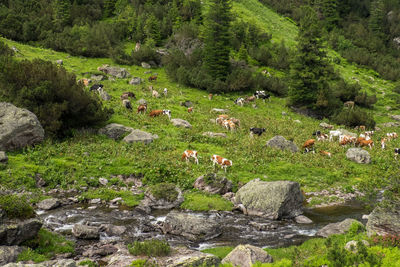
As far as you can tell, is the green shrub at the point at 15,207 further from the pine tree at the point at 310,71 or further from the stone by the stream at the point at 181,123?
the pine tree at the point at 310,71

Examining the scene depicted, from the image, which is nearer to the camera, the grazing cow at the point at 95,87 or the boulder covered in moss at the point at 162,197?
the boulder covered in moss at the point at 162,197

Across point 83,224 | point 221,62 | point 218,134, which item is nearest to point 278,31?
point 221,62

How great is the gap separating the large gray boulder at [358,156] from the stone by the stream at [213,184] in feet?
37.1

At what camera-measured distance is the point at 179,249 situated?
11.5m

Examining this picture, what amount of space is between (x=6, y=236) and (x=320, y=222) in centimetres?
1314

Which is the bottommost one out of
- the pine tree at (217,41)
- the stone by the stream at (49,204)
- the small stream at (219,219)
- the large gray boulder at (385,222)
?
the stone by the stream at (49,204)

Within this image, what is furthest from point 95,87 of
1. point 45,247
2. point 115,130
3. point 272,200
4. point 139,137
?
point 45,247

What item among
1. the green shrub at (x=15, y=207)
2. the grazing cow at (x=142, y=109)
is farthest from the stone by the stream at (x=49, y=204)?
the grazing cow at (x=142, y=109)

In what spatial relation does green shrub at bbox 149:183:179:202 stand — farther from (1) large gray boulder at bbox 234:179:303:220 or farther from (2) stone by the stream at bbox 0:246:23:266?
(2) stone by the stream at bbox 0:246:23:266

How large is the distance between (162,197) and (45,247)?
6340mm

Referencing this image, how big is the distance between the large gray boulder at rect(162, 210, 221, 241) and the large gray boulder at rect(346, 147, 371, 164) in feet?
48.8

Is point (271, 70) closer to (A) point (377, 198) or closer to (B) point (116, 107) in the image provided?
(B) point (116, 107)

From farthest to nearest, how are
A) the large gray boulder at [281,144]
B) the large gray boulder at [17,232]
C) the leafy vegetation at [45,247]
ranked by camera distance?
the large gray boulder at [281,144] < the large gray boulder at [17,232] < the leafy vegetation at [45,247]

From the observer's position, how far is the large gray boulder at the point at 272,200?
15688 mm
